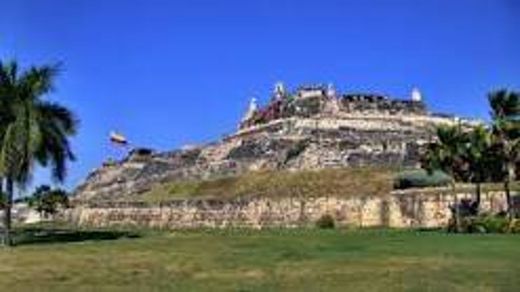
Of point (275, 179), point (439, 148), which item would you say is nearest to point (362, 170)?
point (275, 179)

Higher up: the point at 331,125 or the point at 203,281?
the point at 331,125

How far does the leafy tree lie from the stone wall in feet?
16.4

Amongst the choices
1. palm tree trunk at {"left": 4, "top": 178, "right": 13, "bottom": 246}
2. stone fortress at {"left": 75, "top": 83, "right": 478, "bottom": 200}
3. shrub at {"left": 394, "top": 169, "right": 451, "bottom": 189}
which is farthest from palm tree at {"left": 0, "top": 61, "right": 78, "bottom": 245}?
stone fortress at {"left": 75, "top": 83, "right": 478, "bottom": 200}

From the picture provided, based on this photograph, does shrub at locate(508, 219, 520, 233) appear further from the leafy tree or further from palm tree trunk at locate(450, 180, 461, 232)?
the leafy tree

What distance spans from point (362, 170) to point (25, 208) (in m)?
33.7

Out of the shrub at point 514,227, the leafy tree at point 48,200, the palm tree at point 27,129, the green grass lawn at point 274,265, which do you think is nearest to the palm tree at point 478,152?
the shrub at point 514,227

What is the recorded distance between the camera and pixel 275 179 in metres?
70.2

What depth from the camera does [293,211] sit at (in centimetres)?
6166

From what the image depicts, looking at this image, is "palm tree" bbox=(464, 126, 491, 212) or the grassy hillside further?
the grassy hillside

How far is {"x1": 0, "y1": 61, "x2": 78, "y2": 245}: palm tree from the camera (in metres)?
39.6

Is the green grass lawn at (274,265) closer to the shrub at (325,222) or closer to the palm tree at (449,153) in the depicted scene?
the palm tree at (449,153)

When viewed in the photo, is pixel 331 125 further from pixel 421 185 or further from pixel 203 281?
pixel 203 281

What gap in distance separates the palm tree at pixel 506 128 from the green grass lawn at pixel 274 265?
8.76 metres

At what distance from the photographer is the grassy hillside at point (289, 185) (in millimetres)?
62938
